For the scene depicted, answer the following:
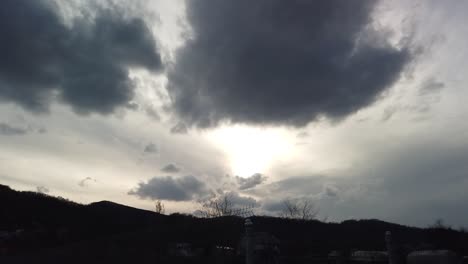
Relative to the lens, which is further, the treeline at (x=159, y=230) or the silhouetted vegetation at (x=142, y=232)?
the treeline at (x=159, y=230)

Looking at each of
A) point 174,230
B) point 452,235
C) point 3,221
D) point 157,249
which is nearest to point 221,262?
point 157,249

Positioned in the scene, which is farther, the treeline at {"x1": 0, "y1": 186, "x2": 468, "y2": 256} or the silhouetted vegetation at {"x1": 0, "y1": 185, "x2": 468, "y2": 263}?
the treeline at {"x1": 0, "y1": 186, "x2": 468, "y2": 256}

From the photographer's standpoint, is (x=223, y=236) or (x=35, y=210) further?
(x=35, y=210)

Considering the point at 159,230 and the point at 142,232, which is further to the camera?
the point at 159,230

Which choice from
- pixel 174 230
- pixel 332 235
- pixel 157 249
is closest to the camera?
pixel 157 249

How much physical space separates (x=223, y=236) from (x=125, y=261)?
14.7 m

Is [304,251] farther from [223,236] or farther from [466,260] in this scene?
[466,260]

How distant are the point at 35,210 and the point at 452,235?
55.4 meters

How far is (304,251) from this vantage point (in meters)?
38.2

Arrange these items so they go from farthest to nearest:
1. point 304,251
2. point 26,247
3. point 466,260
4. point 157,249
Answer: point 304,251
point 26,247
point 157,249
point 466,260

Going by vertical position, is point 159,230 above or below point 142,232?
above

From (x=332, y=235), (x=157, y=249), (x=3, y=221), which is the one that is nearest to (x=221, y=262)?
(x=157, y=249)

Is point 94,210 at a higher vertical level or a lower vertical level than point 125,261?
higher

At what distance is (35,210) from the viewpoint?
44375 mm
